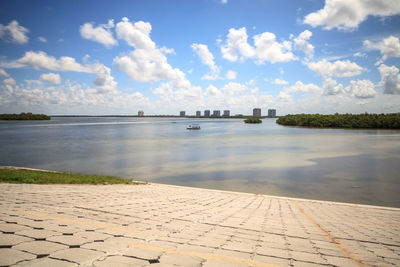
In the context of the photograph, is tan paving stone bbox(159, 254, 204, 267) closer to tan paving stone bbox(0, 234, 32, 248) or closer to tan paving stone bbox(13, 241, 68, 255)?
tan paving stone bbox(13, 241, 68, 255)

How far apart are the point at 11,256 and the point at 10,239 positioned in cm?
69

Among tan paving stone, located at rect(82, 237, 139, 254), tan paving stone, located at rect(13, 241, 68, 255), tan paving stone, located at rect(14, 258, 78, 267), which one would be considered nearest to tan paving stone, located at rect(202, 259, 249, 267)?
tan paving stone, located at rect(82, 237, 139, 254)

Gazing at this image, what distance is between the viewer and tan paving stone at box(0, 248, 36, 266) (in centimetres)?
259

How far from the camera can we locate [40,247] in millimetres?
3078

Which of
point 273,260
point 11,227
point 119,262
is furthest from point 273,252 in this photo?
point 11,227

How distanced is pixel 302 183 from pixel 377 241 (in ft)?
45.4

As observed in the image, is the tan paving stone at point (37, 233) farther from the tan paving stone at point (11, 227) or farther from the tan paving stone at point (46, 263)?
the tan paving stone at point (46, 263)

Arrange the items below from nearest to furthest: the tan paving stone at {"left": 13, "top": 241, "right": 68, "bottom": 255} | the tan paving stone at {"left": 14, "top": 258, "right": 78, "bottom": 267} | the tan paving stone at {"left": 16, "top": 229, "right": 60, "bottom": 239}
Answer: the tan paving stone at {"left": 14, "top": 258, "right": 78, "bottom": 267}, the tan paving stone at {"left": 13, "top": 241, "right": 68, "bottom": 255}, the tan paving stone at {"left": 16, "top": 229, "right": 60, "bottom": 239}

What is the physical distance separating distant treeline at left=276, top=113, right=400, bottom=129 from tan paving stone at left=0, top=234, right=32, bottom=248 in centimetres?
11897

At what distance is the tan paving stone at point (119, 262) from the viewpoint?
8.99 feet

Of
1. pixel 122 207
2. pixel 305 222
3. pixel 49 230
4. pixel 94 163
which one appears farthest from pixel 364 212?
pixel 94 163

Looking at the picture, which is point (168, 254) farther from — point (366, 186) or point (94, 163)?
point (94, 163)

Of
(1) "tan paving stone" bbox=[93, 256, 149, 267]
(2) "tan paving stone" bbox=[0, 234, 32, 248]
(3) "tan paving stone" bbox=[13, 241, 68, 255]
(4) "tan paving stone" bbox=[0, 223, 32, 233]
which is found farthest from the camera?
(4) "tan paving stone" bbox=[0, 223, 32, 233]

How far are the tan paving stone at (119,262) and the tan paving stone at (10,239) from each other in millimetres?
1417
